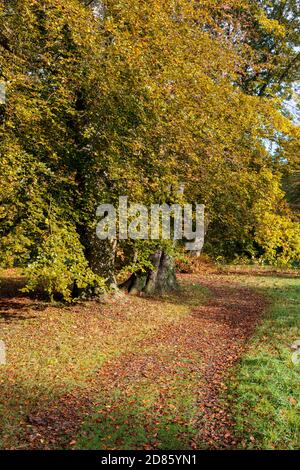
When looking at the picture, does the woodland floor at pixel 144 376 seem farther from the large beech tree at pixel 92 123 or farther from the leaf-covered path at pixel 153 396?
the large beech tree at pixel 92 123

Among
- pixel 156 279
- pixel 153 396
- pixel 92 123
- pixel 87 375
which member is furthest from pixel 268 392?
pixel 156 279

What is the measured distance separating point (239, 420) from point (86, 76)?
6706mm

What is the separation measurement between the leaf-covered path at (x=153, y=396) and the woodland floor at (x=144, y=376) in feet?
0.05

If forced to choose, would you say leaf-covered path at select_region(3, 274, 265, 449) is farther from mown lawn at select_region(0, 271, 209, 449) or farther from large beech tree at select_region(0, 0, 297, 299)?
large beech tree at select_region(0, 0, 297, 299)

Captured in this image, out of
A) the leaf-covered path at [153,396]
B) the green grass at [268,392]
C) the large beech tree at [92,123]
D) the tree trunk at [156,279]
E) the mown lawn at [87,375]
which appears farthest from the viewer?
the tree trunk at [156,279]

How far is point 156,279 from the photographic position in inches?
571

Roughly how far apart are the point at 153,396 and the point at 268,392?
163 centimetres

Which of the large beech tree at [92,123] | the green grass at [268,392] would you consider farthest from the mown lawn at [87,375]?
the large beech tree at [92,123]

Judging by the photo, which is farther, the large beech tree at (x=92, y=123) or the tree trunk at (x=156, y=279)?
the tree trunk at (x=156, y=279)

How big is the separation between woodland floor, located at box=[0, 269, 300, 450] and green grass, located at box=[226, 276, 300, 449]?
2 centimetres

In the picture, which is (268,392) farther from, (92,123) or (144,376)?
(92,123)

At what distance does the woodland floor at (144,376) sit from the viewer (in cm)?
517

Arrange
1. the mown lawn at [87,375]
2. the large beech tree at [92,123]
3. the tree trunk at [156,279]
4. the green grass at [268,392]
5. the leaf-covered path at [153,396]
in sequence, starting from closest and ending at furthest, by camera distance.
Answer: the green grass at [268,392] → the leaf-covered path at [153,396] → the mown lawn at [87,375] → the large beech tree at [92,123] → the tree trunk at [156,279]

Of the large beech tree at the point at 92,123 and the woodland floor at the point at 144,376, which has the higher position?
the large beech tree at the point at 92,123
